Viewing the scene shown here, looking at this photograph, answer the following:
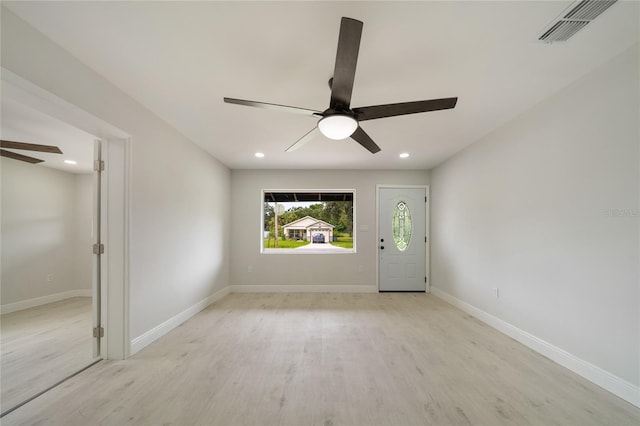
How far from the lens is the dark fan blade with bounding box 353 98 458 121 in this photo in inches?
68.4

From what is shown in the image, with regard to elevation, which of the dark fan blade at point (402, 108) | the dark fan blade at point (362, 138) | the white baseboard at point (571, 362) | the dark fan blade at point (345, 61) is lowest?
the white baseboard at point (571, 362)

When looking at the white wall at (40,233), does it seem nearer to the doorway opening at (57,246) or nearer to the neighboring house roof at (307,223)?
the doorway opening at (57,246)

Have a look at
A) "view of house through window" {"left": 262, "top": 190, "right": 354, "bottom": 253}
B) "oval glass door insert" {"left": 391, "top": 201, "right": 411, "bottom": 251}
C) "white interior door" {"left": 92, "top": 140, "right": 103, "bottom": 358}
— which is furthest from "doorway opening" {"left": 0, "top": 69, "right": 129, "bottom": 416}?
"oval glass door insert" {"left": 391, "top": 201, "right": 411, "bottom": 251}

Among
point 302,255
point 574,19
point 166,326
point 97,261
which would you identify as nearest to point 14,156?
point 97,261

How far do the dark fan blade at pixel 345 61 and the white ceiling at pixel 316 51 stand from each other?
0.31 metres

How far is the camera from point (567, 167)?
2.27 metres

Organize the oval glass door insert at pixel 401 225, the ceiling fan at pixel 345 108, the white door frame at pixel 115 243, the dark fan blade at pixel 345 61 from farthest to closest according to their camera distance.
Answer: the oval glass door insert at pixel 401 225, the white door frame at pixel 115 243, the ceiling fan at pixel 345 108, the dark fan blade at pixel 345 61

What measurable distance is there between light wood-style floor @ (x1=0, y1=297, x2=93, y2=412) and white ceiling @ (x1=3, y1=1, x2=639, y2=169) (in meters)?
2.49

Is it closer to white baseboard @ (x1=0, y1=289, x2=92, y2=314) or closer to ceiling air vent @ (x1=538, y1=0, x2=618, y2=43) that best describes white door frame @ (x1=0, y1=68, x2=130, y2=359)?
white baseboard @ (x1=0, y1=289, x2=92, y2=314)

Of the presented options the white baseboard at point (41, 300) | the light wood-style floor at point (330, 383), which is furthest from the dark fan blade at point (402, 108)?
the white baseboard at point (41, 300)

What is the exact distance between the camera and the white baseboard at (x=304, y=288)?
500cm

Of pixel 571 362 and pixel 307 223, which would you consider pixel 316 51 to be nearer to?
pixel 571 362

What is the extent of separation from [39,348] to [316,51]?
12.6 feet

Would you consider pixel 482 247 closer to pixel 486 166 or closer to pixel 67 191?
pixel 486 166
